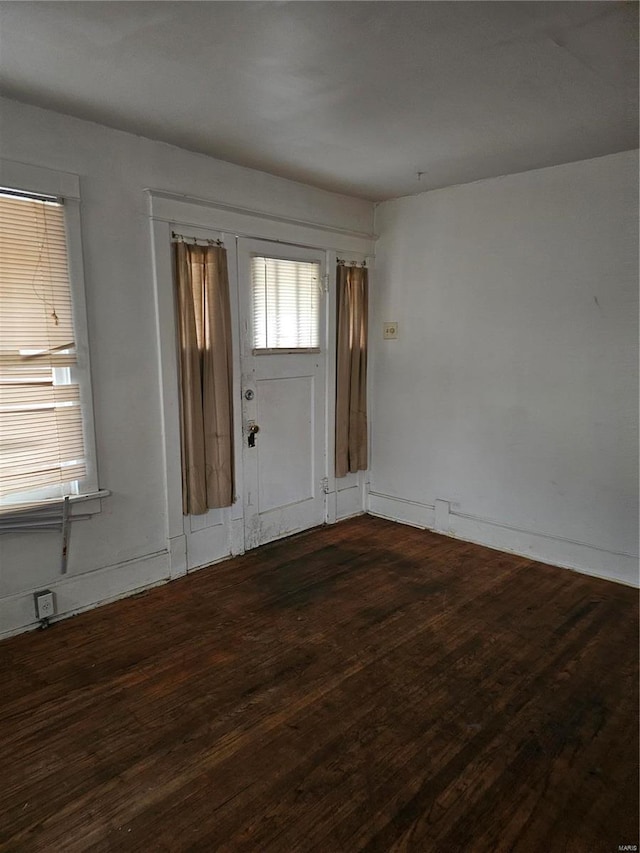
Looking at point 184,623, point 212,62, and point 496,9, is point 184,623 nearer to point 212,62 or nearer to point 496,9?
point 212,62

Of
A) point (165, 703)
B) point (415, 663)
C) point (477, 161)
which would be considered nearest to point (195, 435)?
point (165, 703)

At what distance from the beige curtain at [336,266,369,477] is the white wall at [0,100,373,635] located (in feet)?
4.09

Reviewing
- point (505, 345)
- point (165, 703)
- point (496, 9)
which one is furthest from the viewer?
point (505, 345)

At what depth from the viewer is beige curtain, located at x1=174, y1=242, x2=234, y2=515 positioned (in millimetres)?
3176

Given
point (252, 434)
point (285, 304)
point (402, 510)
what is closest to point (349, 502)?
point (402, 510)

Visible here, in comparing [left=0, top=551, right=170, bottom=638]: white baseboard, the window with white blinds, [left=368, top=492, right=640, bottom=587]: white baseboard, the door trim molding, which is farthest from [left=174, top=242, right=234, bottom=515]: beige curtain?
[left=368, top=492, right=640, bottom=587]: white baseboard

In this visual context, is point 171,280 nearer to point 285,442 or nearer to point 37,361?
point 37,361

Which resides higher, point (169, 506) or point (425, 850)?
point (169, 506)

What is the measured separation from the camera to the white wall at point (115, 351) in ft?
8.71

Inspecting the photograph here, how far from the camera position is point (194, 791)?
1792mm

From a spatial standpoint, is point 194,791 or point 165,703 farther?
point 165,703

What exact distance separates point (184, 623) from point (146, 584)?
49 centimetres

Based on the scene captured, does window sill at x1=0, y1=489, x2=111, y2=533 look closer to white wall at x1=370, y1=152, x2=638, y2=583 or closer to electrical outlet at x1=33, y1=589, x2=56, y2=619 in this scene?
electrical outlet at x1=33, y1=589, x2=56, y2=619

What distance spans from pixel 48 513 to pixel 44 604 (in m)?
0.48
